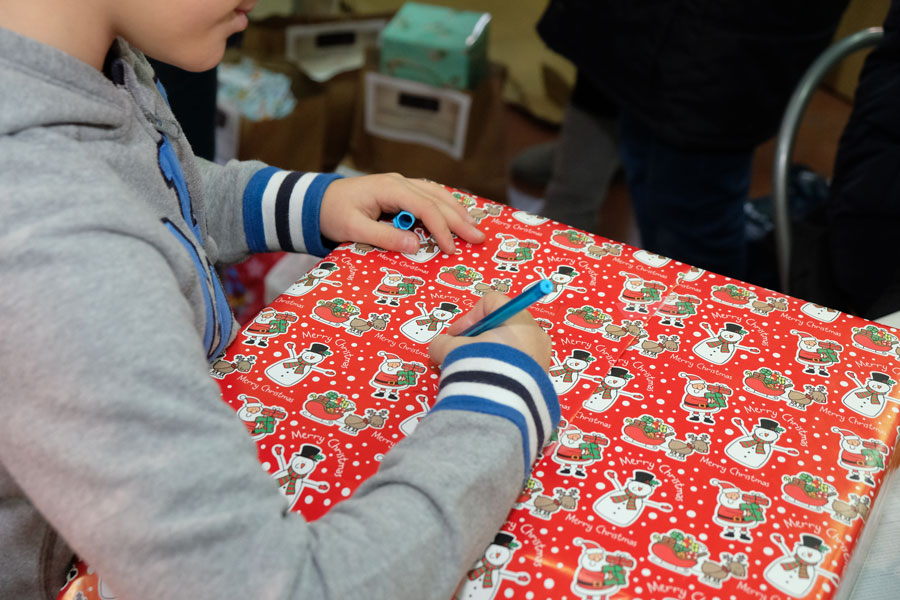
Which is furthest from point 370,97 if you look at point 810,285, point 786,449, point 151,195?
point 786,449

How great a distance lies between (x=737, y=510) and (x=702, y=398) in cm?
10

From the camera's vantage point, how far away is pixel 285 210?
771mm

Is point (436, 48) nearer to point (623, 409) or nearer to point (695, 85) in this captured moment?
point (695, 85)

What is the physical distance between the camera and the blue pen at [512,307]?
21.0 inches

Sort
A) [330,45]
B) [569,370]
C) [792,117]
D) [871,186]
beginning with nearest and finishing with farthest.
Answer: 1. [569,370]
2. [871,186]
3. [792,117]
4. [330,45]

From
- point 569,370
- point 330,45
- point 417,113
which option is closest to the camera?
point 569,370

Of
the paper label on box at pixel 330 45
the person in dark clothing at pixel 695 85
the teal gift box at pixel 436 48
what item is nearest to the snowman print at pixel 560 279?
the person in dark clothing at pixel 695 85

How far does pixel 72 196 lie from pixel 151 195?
0.15 m

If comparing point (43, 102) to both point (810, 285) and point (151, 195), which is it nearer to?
point (151, 195)

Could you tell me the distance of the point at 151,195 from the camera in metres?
0.56

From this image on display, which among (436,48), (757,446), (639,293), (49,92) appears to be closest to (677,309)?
(639,293)

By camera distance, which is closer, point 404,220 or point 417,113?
point 404,220

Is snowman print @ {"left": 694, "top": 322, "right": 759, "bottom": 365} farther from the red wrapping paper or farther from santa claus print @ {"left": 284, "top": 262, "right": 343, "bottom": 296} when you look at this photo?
santa claus print @ {"left": 284, "top": 262, "right": 343, "bottom": 296}

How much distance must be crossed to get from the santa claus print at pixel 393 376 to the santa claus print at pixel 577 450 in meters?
0.12
